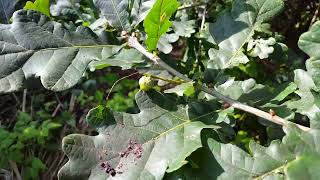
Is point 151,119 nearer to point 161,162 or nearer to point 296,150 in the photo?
point 161,162

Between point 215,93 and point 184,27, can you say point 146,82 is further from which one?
point 184,27

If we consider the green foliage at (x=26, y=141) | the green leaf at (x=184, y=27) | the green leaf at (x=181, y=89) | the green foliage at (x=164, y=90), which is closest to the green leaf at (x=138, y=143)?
the green foliage at (x=164, y=90)

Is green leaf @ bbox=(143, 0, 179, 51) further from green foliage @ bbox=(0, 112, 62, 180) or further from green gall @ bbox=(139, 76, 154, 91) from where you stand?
green foliage @ bbox=(0, 112, 62, 180)

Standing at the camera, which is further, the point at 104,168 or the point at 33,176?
the point at 33,176

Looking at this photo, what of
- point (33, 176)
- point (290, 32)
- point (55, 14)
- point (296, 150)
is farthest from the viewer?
point (33, 176)

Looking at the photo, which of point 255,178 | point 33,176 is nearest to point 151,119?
point 255,178

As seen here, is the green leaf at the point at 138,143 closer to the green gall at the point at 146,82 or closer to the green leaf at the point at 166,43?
the green gall at the point at 146,82
